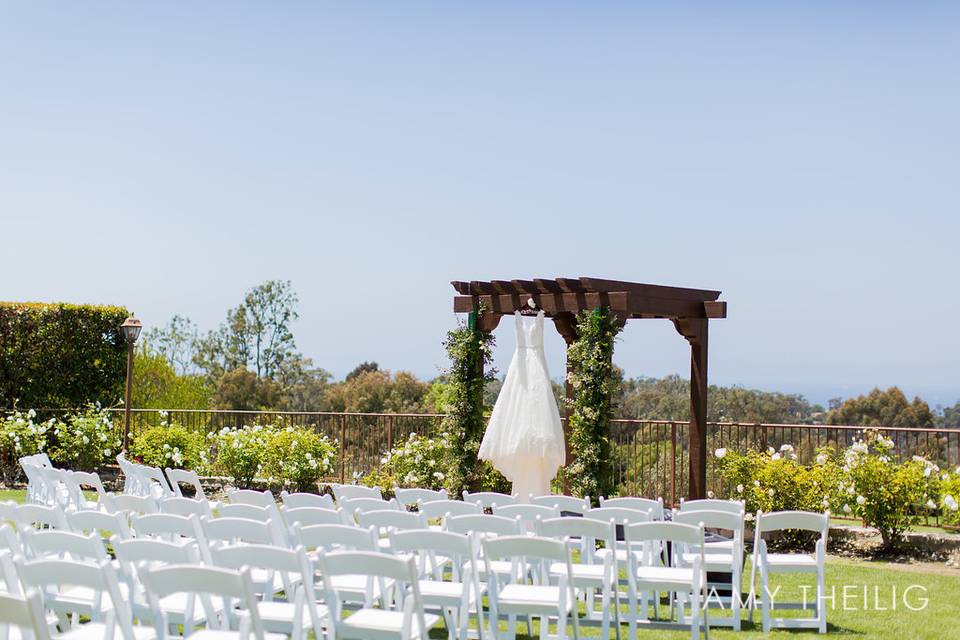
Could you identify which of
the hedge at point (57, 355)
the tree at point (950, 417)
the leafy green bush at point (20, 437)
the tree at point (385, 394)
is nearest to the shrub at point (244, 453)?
the leafy green bush at point (20, 437)

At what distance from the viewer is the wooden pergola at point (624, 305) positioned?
1026cm

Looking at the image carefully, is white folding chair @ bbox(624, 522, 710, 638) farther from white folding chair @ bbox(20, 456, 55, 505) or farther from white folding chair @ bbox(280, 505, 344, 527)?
white folding chair @ bbox(20, 456, 55, 505)

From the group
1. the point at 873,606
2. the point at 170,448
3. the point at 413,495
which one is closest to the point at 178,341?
the point at 170,448

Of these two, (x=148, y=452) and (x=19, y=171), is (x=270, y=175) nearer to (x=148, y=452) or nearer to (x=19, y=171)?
(x=19, y=171)

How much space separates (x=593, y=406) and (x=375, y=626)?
5.86 meters

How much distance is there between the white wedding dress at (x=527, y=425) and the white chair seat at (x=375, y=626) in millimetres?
4950

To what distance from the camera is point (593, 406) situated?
1033 cm

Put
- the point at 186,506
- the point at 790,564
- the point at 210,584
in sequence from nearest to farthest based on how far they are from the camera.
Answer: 1. the point at 210,584
2. the point at 790,564
3. the point at 186,506

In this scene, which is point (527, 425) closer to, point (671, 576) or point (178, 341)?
point (671, 576)

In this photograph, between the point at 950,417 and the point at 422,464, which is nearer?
the point at 422,464

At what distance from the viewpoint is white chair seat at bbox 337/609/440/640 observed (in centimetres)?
469

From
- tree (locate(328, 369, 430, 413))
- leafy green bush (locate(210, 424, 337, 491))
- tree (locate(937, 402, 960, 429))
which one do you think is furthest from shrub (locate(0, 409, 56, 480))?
tree (locate(937, 402, 960, 429))

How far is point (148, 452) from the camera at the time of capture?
48.1 ft

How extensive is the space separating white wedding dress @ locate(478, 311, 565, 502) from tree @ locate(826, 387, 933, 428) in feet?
58.2
